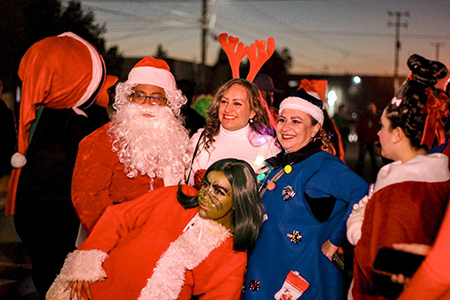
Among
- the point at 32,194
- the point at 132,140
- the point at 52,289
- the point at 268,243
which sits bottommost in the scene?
the point at 52,289

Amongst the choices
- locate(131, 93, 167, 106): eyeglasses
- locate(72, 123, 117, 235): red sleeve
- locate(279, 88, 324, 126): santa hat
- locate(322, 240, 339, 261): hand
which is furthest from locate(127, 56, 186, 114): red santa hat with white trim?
locate(322, 240, 339, 261): hand

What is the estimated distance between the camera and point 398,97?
189 centimetres

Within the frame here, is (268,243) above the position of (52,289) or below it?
above

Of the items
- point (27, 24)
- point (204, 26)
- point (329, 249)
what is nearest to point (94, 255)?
point (329, 249)

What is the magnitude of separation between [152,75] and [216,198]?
145 centimetres

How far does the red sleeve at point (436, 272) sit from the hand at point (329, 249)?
4.30 feet

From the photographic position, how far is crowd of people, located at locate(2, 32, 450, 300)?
5.87 feet

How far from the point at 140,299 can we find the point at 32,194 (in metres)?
1.48

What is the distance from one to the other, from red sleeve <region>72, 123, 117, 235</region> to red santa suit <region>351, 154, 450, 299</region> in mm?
2050

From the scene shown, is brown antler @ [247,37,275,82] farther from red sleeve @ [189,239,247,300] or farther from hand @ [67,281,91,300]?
hand @ [67,281,91,300]

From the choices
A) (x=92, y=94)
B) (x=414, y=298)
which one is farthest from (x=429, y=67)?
(x=92, y=94)

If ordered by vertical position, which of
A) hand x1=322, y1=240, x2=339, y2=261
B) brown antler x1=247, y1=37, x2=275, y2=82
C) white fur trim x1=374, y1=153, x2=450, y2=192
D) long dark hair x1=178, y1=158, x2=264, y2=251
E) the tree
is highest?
the tree

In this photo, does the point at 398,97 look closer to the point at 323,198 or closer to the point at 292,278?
the point at 323,198

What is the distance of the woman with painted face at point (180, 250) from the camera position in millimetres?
2484
